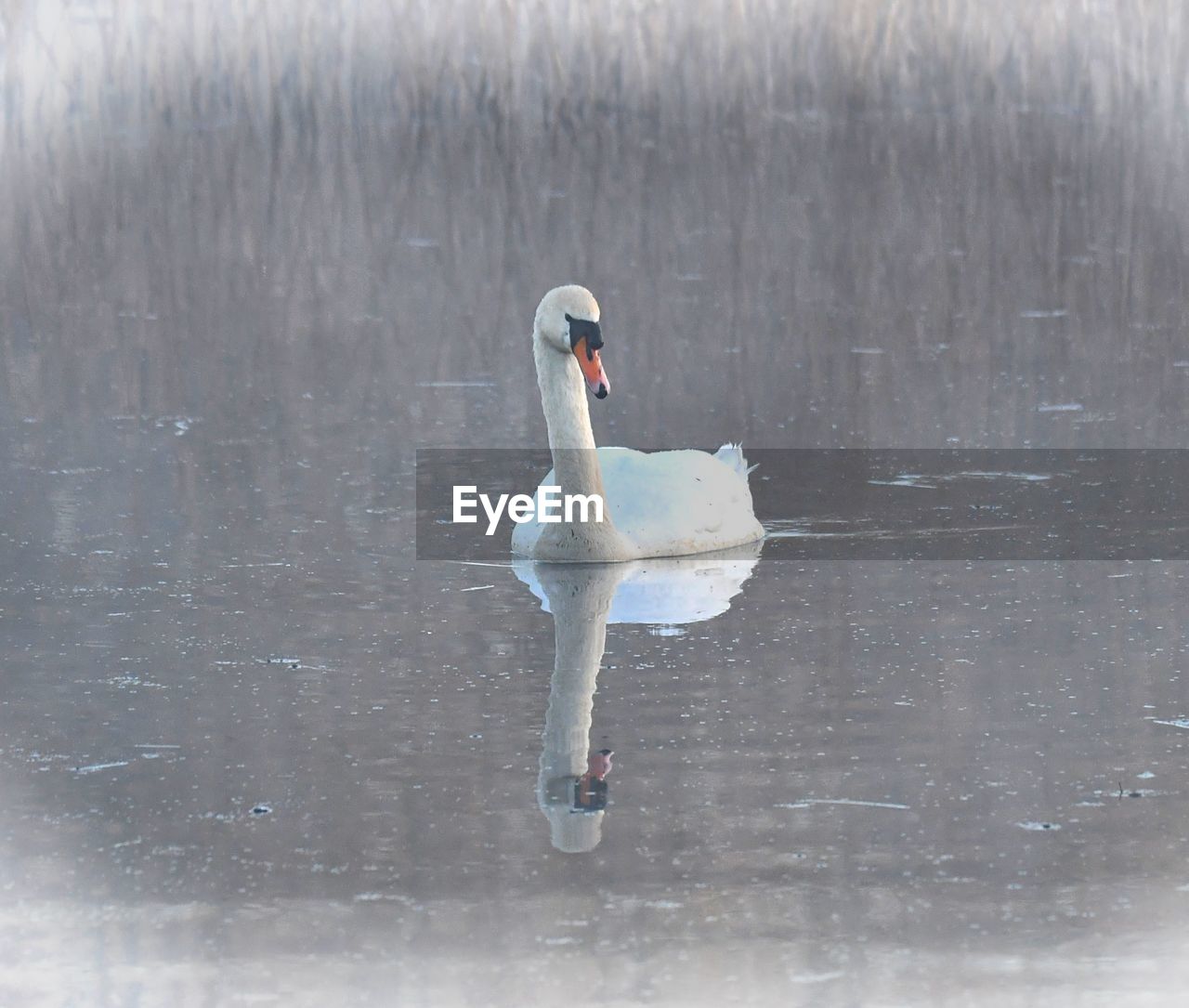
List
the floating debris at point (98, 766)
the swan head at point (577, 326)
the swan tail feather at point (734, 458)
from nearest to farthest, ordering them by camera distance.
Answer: the floating debris at point (98, 766) < the swan head at point (577, 326) < the swan tail feather at point (734, 458)

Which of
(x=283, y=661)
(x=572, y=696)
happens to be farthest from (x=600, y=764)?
(x=283, y=661)

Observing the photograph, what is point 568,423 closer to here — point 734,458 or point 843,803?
point 734,458

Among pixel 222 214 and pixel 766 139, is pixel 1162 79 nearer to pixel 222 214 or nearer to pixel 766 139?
pixel 766 139

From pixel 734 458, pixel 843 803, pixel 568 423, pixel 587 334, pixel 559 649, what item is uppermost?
pixel 587 334

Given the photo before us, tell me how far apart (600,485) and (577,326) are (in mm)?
562

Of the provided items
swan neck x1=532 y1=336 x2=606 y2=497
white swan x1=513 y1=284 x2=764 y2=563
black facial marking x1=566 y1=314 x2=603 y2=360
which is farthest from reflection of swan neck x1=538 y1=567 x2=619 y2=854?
black facial marking x1=566 y1=314 x2=603 y2=360

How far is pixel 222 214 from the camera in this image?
20359 millimetres

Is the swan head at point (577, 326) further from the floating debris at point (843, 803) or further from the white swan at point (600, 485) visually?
the floating debris at point (843, 803)

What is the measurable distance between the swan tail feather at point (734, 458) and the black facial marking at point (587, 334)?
3.45 ft

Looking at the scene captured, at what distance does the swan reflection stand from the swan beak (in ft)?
1.99

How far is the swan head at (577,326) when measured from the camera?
899 cm

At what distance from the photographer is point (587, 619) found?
790cm

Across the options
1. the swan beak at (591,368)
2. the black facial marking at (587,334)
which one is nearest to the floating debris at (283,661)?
the swan beak at (591,368)

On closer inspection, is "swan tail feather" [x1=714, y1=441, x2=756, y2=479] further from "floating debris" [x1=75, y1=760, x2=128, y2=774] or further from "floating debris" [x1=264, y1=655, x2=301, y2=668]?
"floating debris" [x1=75, y1=760, x2=128, y2=774]
